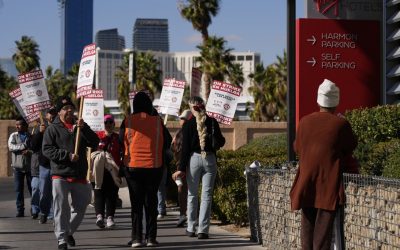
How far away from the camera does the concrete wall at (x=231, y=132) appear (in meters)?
35.5

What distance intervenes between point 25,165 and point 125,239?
486 cm

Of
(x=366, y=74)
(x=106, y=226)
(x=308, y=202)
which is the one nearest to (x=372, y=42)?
(x=366, y=74)

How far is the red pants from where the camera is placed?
24.1 ft

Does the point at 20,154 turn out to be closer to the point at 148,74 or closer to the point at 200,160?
the point at 200,160

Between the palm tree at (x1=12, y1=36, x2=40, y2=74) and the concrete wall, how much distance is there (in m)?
47.0

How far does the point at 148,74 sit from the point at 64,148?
232 ft

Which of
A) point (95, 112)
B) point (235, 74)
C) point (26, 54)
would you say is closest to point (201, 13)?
point (235, 74)

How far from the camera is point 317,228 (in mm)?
7434

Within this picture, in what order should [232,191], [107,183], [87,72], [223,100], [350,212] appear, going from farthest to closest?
[223,100] → [107,183] → [232,191] → [87,72] → [350,212]

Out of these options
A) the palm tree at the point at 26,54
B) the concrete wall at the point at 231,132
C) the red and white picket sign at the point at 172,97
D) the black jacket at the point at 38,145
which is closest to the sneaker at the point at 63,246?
the black jacket at the point at 38,145

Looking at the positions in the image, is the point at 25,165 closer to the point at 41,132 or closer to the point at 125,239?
the point at 41,132

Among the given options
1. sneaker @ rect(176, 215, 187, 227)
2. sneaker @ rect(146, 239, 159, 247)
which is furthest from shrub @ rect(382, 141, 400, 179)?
sneaker @ rect(176, 215, 187, 227)

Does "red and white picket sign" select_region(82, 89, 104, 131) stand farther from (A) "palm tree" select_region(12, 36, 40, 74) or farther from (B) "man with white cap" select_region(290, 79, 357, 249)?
(A) "palm tree" select_region(12, 36, 40, 74)

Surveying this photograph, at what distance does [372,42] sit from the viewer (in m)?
13.2
